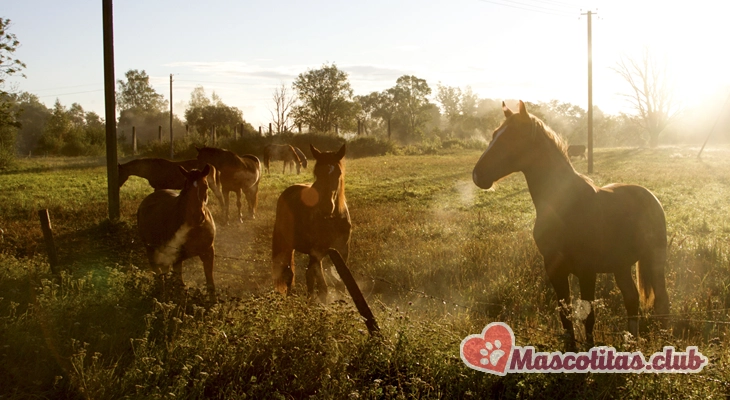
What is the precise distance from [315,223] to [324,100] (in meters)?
55.3

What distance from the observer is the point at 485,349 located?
15.5 ft

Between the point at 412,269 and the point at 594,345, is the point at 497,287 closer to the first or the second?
the point at 412,269

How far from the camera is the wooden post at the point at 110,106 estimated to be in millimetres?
12742

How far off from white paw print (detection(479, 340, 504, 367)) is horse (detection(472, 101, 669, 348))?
28.4 inches

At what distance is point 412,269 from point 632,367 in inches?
181

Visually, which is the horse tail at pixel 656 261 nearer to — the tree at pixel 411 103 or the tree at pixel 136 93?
the tree at pixel 411 103

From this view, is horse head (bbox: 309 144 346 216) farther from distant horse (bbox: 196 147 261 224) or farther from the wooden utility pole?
distant horse (bbox: 196 147 261 224)

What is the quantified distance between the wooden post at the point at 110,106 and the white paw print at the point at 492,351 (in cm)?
1059

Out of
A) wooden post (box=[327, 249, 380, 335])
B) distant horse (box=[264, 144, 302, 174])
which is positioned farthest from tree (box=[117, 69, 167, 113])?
wooden post (box=[327, 249, 380, 335])

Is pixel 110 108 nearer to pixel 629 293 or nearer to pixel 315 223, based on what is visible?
pixel 315 223

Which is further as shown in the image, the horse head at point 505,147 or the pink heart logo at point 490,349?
the horse head at point 505,147

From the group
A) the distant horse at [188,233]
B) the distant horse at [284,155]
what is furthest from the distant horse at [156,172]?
the distant horse at [284,155]

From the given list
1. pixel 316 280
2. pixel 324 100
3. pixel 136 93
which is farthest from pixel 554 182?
pixel 136 93

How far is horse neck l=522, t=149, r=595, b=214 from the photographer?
5.20m
